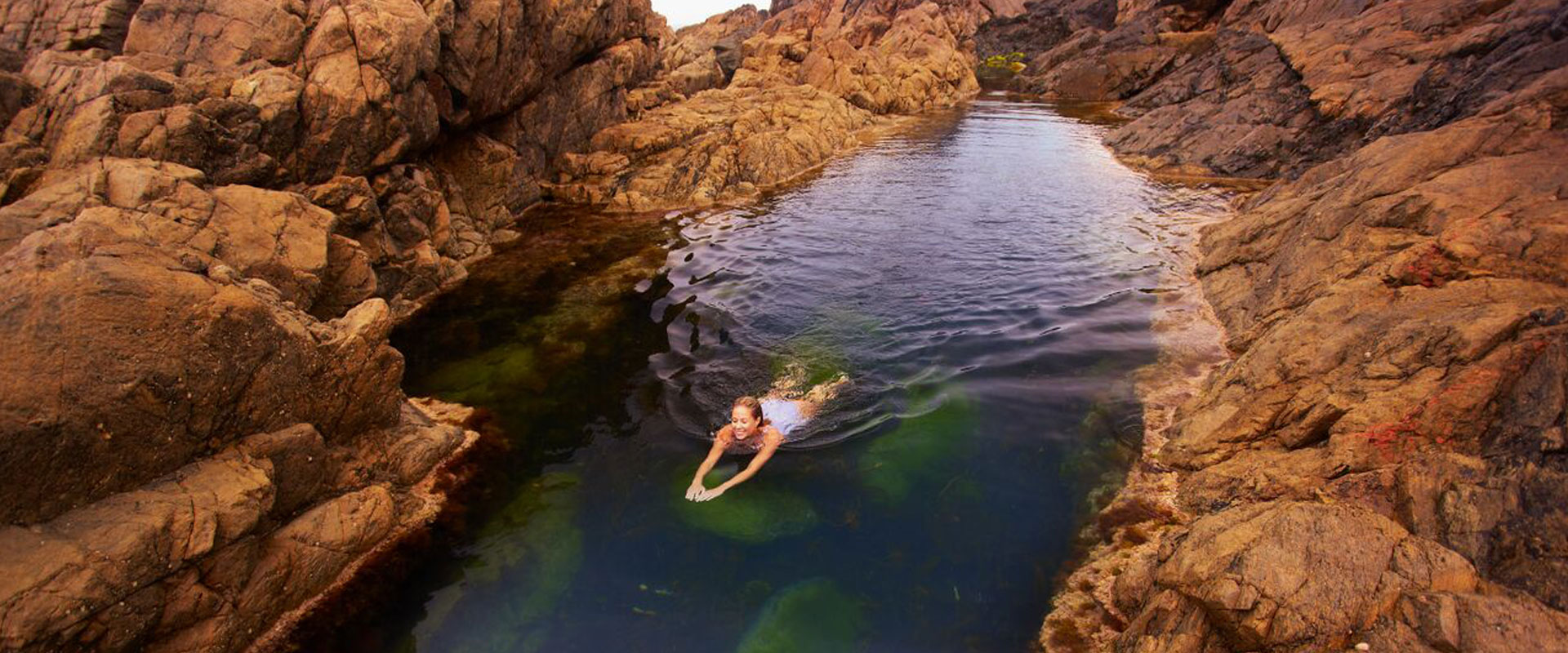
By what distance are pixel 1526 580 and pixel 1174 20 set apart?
70475mm

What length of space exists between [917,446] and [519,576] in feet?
19.2

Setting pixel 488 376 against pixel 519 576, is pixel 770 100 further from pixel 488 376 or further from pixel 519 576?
pixel 519 576

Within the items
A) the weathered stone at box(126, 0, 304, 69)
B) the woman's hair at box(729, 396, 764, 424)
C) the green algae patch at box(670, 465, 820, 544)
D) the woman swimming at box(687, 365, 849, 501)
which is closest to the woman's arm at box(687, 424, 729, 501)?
the woman swimming at box(687, 365, 849, 501)

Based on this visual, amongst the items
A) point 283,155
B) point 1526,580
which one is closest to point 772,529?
point 1526,580

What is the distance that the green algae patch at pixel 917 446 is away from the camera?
9.73 metres

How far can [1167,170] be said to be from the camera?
2822cm

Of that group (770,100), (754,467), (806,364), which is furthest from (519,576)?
(770,100)

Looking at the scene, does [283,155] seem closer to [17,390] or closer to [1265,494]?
[17,390]

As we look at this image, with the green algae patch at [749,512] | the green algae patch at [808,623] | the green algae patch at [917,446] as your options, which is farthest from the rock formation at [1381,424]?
the green algae patch at [749,512]

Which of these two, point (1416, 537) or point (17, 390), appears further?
point (17, 390)

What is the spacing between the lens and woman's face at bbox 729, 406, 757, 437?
9867mm

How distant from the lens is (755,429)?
10281 mm

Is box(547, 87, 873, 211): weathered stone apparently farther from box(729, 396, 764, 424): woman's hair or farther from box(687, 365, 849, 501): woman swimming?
box(729, 396, 764, 424): woman's hair

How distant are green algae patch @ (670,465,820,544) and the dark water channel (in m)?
0.03
